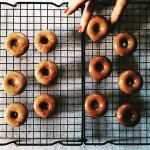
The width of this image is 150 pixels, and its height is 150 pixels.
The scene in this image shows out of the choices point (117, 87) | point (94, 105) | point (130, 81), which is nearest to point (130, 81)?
point (130, 81)

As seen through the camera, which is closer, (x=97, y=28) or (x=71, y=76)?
(x=97, y=28)

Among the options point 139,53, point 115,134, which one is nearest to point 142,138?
point 115,134

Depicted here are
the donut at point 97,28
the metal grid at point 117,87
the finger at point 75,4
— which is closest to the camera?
the finger at point 75,4

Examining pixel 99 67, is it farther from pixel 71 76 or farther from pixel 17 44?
pixel 17 44

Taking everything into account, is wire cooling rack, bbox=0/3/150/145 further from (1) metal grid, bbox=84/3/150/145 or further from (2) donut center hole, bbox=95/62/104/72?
(2) donut center hole, bbox=95/62/104/72

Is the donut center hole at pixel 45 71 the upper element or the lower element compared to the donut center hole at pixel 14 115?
upper

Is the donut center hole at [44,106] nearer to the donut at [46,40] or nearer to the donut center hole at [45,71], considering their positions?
the donut center hole at [45,71]

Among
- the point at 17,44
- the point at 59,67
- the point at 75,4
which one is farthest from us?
the point at 59,67

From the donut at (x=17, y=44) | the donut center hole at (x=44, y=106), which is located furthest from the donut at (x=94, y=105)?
the donut at (x=17, y=44)
